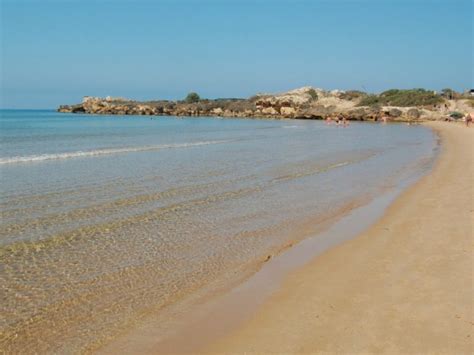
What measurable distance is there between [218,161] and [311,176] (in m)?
5.71

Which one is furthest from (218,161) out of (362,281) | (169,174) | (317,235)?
(362,281)

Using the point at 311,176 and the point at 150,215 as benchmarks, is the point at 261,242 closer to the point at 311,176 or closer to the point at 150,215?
the point at 150,215

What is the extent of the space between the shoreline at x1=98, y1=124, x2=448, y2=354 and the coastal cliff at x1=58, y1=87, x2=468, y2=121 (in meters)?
78.6

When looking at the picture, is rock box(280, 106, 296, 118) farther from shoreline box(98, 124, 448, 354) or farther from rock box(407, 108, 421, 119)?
shoreline box(98, 124, 448, 354)

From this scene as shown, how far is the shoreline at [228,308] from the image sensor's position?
180 inches

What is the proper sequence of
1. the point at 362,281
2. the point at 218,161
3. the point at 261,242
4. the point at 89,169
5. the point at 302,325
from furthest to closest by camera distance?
1. the point at 218,161
2. the point at 89,169
3. the point at 261,242
4. the point at 362,281
5. the point at 302,325

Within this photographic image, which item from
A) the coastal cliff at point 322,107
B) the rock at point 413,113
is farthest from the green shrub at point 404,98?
the rock at point 413,113

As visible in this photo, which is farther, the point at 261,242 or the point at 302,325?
the point at 261,242

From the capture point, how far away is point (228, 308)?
5477mm

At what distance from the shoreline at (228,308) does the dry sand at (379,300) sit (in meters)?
0.15

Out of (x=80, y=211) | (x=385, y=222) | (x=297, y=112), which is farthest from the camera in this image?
(x=297, y=112)

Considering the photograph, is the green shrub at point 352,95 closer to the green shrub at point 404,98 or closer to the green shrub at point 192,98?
the green shrub at point 404,98

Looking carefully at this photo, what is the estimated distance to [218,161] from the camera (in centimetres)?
2095

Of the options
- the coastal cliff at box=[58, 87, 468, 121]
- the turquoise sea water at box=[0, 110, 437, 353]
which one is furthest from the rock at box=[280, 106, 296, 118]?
the turquoise sea water at box=[0, 110, 437, 353]
